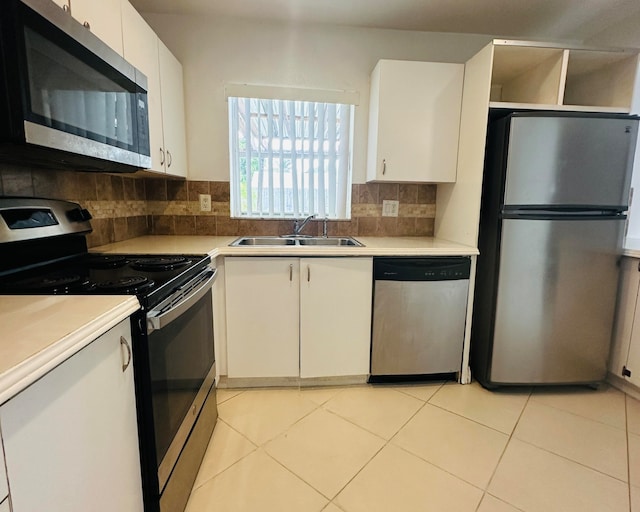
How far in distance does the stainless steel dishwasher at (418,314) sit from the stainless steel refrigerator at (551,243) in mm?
174

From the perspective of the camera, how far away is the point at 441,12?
82.7 inches

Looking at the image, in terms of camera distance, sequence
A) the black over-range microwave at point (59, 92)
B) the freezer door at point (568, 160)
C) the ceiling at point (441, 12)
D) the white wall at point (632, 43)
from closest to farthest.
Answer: the black over-range microwave at point (59, 92) < the freezer door at point (568, 160) < the ceiling at point (441, 12) < the white wall at point (632, 43)

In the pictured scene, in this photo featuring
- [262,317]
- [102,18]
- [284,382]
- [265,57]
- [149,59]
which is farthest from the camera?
[265,57]

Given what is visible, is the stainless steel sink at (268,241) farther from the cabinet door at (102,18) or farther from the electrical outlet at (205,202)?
the cabinet door at (102,18)

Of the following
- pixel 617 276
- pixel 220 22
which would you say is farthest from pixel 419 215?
pixel 220 22

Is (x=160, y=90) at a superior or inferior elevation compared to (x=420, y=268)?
superior

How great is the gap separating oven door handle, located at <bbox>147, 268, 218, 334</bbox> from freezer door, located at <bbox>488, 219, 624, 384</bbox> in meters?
1.61

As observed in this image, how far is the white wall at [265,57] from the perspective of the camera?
88.2 inches

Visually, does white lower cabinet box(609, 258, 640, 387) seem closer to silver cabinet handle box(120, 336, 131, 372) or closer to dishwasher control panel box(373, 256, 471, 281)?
dishwasher control panel box(373, 256, 471, 281)

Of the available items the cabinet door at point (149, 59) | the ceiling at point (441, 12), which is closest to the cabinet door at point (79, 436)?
the cabinet door at point (149, 59)

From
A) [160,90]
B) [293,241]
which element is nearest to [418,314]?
[293,241]

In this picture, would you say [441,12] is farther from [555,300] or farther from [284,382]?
[284,382]

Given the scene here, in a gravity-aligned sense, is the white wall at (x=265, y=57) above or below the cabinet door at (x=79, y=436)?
above

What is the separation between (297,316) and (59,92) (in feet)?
4.72
